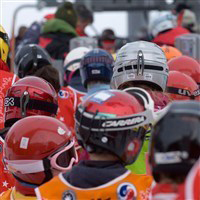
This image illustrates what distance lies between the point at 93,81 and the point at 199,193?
14.8 feet

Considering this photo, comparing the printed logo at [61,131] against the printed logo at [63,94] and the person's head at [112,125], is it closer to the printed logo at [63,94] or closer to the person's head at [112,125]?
the person's head at [112,125]

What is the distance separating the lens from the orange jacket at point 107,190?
4.23 metres

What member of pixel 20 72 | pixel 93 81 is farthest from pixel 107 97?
pixel 20 72

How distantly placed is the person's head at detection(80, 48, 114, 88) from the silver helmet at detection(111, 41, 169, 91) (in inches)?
69.0

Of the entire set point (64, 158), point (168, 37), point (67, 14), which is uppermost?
point (64, 158)

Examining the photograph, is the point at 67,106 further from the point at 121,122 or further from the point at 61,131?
the point at 121,122

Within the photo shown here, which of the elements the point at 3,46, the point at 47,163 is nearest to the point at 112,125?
the point at 47,163

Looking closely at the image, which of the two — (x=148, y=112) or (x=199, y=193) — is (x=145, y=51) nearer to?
(x=148, y=112)

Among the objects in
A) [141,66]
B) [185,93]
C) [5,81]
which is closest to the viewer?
[141,66]

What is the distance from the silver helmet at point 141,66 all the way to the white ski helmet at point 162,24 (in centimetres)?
564

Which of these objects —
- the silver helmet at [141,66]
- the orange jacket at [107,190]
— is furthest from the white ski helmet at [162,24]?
the orange jacket at [107,190]

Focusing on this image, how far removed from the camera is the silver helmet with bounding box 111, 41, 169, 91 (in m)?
5.88

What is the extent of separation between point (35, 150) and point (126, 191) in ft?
2.66

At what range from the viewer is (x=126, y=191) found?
14.1 feet
